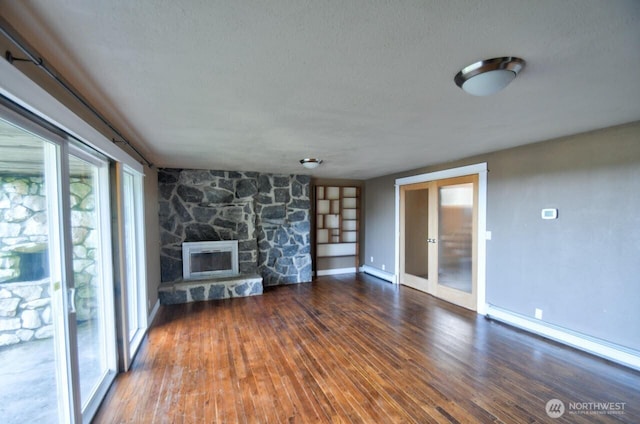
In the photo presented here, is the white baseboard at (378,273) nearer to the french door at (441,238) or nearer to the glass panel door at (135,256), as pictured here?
the french door at (441,238)

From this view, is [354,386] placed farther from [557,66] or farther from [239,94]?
[557,66]

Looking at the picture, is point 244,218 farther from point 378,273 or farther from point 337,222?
point 378,273

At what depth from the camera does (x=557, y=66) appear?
5.03 ft

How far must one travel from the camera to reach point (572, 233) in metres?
3.05

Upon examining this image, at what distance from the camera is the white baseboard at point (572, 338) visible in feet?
8.70

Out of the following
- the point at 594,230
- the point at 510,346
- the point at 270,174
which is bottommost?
the point at 510,346

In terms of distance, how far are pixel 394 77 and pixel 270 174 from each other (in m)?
4.43

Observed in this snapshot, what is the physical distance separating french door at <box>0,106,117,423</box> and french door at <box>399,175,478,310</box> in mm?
4642

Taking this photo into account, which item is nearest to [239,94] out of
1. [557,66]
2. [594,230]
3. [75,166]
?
[75,166]

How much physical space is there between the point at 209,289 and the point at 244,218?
151cm

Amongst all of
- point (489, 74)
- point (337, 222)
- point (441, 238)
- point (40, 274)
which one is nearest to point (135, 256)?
point (40, 274)

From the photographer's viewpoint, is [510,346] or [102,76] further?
[510,346]

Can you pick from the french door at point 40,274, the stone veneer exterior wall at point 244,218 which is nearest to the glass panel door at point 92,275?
the french door at point 40,274

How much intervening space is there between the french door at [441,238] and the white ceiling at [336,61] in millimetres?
1750
